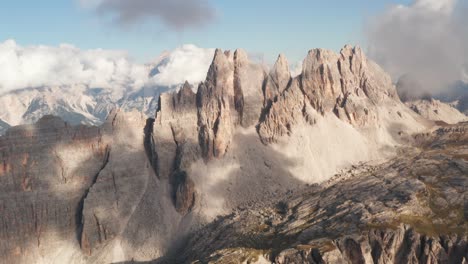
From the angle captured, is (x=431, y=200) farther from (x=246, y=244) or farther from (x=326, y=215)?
(x=246, y=244)

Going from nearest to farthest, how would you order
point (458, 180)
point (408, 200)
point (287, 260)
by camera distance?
point (287, 260) < point (408, 200) < point (458, 180)

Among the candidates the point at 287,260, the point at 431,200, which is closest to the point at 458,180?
the point at 431,200

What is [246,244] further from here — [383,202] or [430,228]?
[430,228]

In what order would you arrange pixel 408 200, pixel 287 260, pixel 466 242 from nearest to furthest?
pixel 466 242 → pixel 287 260 → pixel 408 200

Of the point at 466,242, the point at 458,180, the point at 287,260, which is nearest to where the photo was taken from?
the point at 466,242

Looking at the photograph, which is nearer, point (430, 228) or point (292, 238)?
point (430, 228)

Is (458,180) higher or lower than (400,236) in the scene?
higher

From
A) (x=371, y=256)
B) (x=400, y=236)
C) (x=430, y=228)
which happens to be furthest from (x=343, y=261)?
(x=430, y=228)

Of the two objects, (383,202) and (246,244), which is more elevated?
(383,202)

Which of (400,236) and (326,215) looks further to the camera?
(326,215)
